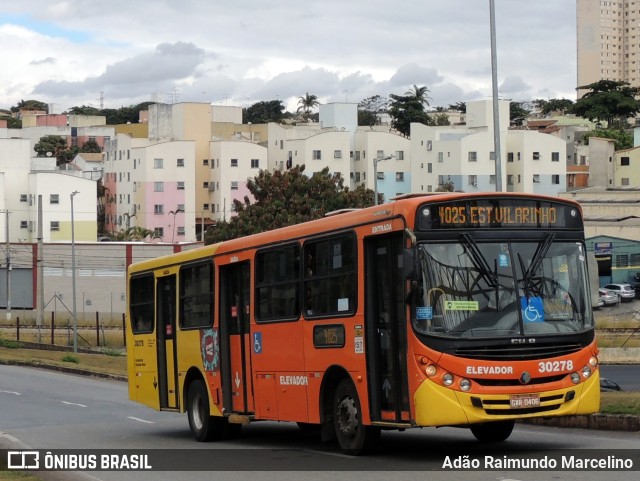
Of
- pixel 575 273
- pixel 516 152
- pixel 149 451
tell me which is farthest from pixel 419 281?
pixel 516 152

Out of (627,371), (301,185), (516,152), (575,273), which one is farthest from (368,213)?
(516,152)

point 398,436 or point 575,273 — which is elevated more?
point 575,273

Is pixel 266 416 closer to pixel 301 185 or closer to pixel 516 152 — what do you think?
pixel 301 185

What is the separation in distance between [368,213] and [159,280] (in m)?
7.84

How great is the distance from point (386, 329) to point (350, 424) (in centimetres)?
158

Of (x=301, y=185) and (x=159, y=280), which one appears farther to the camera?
(x=301, y=185)

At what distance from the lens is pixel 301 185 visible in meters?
81.9

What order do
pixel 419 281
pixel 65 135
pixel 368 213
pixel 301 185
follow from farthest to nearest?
pixel 65 135 → pixel 301 185 → pixel 368 213 → pixel 419 281

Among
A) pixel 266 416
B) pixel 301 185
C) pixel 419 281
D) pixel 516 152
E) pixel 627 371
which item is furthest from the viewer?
pixel 516 152

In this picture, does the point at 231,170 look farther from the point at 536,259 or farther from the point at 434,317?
the point at 434,317

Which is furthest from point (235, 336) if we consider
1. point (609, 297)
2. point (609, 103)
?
point (609, 103)

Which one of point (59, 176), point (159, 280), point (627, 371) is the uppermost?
point (59, 176)

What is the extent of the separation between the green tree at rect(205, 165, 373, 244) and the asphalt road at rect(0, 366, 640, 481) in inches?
1926

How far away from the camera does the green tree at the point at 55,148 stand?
161 meters
